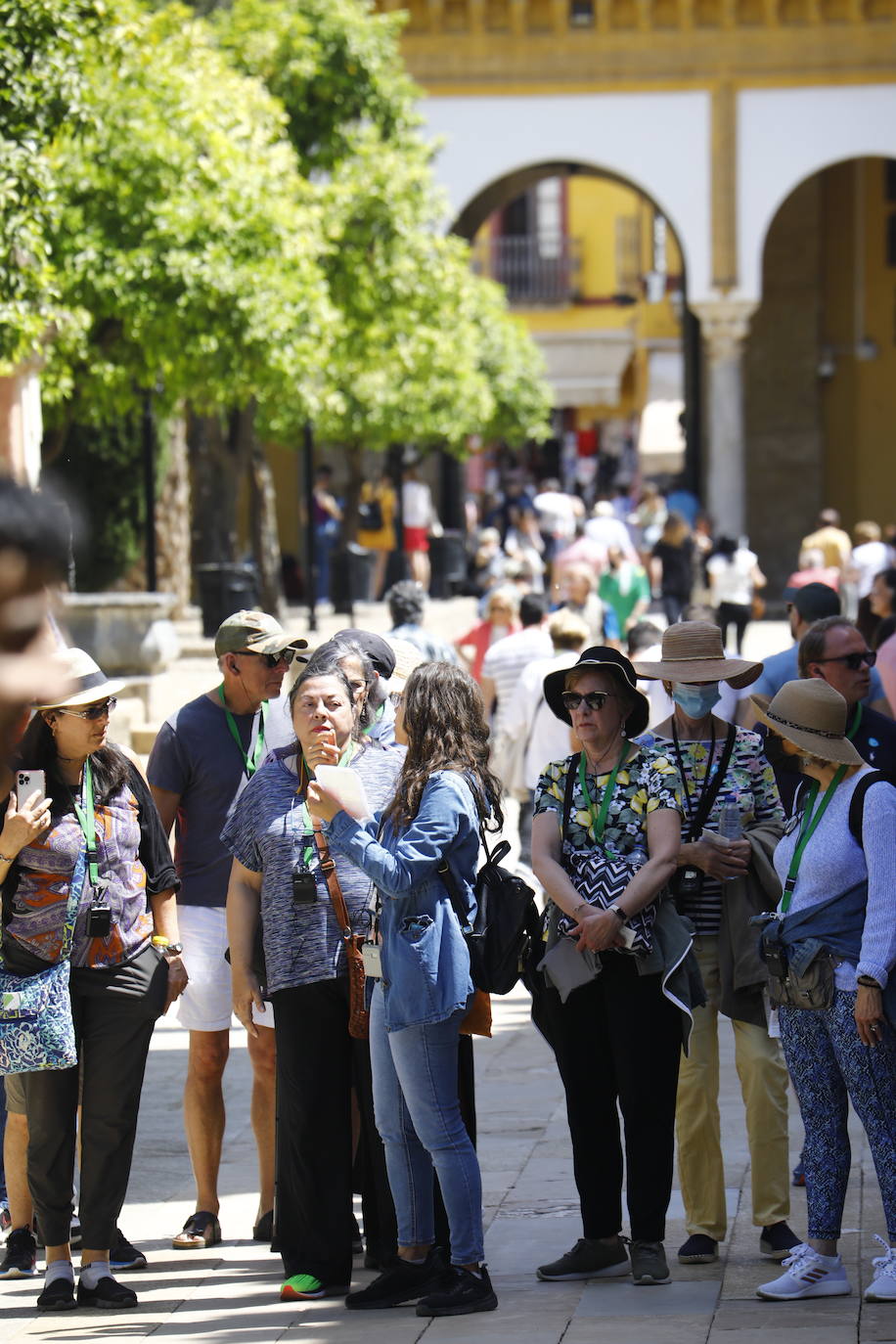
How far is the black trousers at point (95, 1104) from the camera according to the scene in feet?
19.4

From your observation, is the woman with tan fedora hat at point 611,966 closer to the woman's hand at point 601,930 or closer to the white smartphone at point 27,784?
the woman's hand at point 601,930

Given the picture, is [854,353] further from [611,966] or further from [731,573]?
[611,966]

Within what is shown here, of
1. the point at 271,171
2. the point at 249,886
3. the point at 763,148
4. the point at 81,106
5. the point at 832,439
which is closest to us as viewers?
the point at 249,886

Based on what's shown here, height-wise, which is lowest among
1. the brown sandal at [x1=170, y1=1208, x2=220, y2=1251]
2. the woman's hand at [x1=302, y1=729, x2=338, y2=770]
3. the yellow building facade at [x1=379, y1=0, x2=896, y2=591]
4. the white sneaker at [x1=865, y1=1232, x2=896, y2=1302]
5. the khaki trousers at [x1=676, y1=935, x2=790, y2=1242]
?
the brown sandal at [x1=170, y1=1208, x2=220, y2=1251]

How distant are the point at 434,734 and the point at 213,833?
122cm

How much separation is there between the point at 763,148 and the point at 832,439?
559cm

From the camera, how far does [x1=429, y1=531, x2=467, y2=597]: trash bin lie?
91.8 feet

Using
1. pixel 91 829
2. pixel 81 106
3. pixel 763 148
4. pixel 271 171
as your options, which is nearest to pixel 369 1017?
pixel 91 829

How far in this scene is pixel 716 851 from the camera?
19.7 ft

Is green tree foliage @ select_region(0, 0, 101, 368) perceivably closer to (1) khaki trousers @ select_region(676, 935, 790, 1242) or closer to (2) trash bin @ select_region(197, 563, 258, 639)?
(1) khaki trousers @ select_region(676, 935, 790, 1242)

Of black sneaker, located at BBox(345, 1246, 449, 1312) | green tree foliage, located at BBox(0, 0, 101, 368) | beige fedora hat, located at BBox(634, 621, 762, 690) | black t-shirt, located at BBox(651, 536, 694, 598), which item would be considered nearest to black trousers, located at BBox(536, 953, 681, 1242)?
black sneaker, located at BBox(345, 1246, 449, 1312)

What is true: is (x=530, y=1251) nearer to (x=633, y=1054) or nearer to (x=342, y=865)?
(x=633, y=1054)

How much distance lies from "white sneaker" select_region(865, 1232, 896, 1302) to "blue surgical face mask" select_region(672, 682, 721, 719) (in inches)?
59.0

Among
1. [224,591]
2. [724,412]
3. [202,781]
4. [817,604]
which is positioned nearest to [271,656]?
[202,781]
